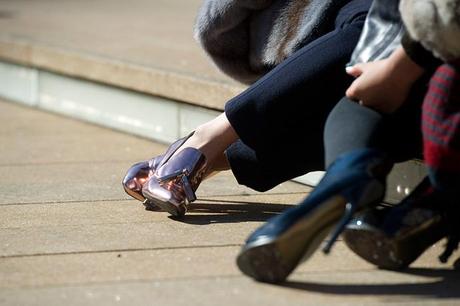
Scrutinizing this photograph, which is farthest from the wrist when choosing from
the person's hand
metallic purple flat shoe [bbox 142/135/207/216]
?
metallic purple flat shoe [bbox 142/135/207/216]

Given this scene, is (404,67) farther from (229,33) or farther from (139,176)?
(139,176)

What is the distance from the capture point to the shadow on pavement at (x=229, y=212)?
353cm

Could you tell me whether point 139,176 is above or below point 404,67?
below

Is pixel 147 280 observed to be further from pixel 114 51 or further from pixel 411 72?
pixel 114 51

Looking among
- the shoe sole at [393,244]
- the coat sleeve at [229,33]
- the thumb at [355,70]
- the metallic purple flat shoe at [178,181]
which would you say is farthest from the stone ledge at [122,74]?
the shoe sole at [393,244]

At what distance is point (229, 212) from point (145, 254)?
594mm

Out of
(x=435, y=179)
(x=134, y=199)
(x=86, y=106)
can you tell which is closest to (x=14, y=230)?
(x=134, y=199)

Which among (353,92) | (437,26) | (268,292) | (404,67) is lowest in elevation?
(268,292)

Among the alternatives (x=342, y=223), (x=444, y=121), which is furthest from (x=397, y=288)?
(x=444, y=121)

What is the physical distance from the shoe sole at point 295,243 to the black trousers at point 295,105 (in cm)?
63

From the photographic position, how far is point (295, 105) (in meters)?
3.25

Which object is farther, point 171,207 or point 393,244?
point 171,207

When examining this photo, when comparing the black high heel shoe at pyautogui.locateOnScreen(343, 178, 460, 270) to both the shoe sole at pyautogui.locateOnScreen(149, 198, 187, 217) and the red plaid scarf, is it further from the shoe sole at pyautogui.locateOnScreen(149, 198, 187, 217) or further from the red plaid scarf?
the shoe sole at pyautogui.locateOnScreen(149, 198, 187, 217)

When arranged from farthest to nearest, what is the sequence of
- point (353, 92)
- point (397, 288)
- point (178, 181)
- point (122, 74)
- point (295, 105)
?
point (122, 74) < point (178, 181) < point (295, 105) < point (353, 92) < point (397, 288)
